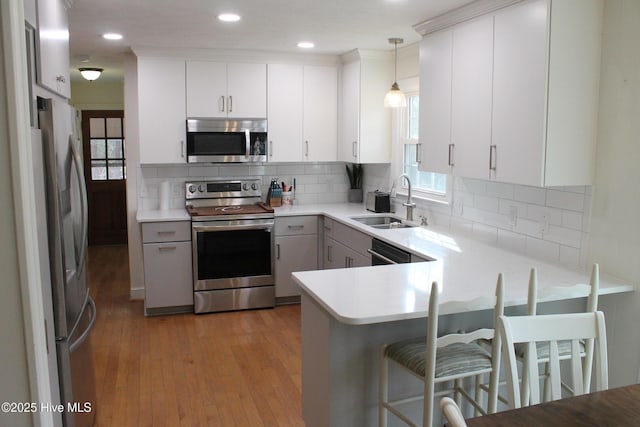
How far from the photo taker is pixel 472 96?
3.32 meters

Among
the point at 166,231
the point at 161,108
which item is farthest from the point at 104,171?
the point at 166,231

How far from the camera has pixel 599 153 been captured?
279 cm

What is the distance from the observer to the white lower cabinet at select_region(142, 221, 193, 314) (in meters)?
4.82

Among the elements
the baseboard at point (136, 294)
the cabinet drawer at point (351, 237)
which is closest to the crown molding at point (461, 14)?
the cabinet drawer at point (351, 237)

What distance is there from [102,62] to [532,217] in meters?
4.66

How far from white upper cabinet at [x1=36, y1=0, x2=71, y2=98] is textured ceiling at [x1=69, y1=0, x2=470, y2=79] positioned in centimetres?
41

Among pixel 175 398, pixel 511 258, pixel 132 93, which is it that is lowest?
pixel 175 398

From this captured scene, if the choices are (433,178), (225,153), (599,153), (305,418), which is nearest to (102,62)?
(225,153)

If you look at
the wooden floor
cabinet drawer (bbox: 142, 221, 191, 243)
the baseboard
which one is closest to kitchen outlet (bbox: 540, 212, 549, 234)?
the wooden floor

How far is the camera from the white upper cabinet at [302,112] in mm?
5270

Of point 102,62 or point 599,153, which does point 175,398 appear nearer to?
point 599,153

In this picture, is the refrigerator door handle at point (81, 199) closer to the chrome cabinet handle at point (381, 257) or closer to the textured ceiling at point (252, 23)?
the textured ceiling at point (252, 23)

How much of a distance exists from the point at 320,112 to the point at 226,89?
3.04ft

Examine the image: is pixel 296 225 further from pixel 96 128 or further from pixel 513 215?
pixel 96 128
